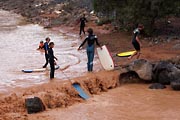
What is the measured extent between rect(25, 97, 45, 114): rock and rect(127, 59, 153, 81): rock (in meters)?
4.04

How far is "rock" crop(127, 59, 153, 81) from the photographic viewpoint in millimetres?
13781

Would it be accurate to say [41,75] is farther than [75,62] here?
No

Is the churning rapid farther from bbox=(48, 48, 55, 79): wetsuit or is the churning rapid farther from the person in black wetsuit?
Answer: the person in black wetsuit

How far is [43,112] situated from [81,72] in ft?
12.5

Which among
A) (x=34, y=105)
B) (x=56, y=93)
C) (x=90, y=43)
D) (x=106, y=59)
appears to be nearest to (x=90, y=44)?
(x=90, y=43)

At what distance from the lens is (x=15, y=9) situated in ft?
174

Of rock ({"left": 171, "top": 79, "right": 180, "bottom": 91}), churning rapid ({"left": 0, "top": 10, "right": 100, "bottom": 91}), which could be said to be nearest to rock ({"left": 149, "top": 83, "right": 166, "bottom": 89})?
rock ({"left": 171, "top": 79, "right": 180, "bottom": 91})

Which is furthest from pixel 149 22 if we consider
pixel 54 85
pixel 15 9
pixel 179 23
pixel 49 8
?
pixel 15 9

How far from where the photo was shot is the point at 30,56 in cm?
1942

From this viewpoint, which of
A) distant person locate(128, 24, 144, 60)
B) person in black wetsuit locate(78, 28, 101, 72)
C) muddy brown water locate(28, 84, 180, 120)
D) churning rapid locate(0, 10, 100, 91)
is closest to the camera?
muddy brown water locate(28, 84, 180, 120)

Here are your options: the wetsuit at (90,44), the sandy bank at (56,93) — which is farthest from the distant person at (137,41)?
the wetsuit at (90,44)

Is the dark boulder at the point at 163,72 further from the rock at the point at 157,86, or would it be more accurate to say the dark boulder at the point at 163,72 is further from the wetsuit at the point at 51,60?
the wetsuit at the point at 51,60

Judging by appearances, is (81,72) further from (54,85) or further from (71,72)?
(54,85)

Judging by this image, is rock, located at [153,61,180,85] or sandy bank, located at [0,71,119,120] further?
rock, located at [153,61,180,85]
